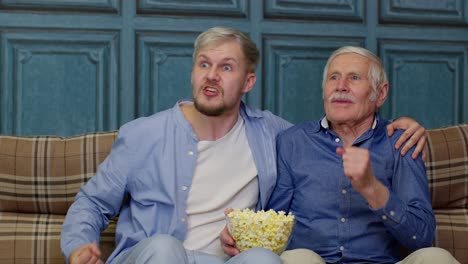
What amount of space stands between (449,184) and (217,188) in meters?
0.87

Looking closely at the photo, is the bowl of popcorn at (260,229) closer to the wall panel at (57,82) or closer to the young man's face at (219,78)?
the young man's face at (219,78)

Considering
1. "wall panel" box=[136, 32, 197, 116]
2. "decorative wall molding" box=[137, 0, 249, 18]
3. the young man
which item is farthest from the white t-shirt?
"decorative wall molding" box=[137, 0, 249, 18]

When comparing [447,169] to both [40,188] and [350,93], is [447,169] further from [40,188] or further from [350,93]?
[40,188]

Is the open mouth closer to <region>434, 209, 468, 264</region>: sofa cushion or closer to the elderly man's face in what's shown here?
the elderly man's face

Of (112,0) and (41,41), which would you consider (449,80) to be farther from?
(41,41)

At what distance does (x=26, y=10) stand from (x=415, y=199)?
1.50 m

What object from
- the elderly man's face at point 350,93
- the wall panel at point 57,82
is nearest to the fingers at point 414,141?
the elderly man's face at point 350,93

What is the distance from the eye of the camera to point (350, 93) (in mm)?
2516

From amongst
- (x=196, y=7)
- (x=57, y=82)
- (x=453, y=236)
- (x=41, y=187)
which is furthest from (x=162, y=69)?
(x=453, y=236)

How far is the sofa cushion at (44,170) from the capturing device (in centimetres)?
262

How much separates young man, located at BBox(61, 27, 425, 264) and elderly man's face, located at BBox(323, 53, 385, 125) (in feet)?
0.37

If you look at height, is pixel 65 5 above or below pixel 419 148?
above

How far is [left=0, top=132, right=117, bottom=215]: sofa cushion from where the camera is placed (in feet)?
8.61

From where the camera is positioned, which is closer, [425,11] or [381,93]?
[381,93]
